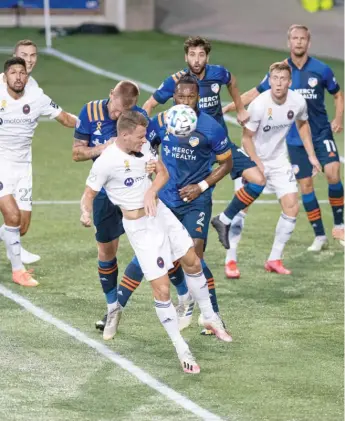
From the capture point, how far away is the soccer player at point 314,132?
1510 cm

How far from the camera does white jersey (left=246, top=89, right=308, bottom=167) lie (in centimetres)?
1380

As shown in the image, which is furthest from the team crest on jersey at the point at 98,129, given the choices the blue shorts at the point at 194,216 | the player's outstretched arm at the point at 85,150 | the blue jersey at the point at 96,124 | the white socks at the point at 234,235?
the white socks at the point at 234,235

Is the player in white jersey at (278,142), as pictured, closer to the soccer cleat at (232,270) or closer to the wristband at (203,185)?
the soccer cleat at (232,270)

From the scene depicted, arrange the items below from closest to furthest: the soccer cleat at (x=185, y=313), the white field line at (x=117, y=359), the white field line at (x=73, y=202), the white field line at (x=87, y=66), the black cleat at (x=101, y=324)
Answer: the white field line at (x=117, y=359)
the black cleat at (x=101, y=324)
the soccer cleat at (x=185, y=313)
the white field line at (x=73, y=202)
the white field line at (x=87, y=66)

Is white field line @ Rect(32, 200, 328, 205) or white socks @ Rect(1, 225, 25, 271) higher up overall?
white socks @ Rect(1, 225, 25, 271)

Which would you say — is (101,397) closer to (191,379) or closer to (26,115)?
(191,379)

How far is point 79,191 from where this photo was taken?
18109 mm

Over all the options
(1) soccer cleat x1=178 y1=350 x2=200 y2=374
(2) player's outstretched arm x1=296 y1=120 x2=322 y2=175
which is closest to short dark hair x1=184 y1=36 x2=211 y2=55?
(2) player's outstretched arm x1=296 y1=120 x2=322 y2=175

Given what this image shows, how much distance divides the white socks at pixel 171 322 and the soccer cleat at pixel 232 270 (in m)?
3.15

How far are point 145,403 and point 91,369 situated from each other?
958 millimetres

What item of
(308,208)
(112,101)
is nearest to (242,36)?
(308,208)

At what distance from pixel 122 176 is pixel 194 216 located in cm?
122

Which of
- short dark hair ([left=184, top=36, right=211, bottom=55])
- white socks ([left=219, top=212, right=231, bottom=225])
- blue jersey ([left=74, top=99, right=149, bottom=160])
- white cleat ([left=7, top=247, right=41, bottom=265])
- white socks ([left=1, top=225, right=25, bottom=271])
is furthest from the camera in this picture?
white cleat ([left=7, top=247, right=41, bottom=265])

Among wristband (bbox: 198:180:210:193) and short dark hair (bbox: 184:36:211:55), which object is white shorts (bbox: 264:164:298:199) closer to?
short dark hair (bbox: 184:36:211:55)
